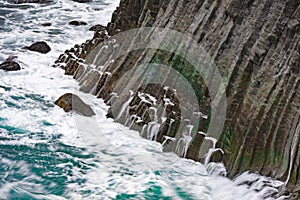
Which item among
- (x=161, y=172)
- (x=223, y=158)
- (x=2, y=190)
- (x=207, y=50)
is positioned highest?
(x=207, y=50)

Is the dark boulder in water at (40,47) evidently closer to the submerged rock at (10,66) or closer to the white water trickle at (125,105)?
the submerged rock at (10,66)

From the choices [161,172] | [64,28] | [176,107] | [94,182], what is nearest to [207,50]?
[176,107]

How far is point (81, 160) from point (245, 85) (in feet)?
12.9

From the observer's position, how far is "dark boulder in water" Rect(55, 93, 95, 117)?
1237 cm

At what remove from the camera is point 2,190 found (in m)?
8.73

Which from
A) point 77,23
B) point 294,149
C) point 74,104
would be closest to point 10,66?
point 74,104

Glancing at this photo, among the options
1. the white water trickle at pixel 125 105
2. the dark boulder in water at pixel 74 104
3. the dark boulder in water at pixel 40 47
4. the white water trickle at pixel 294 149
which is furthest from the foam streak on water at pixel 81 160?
the dark boulder in water at pixel 40 47

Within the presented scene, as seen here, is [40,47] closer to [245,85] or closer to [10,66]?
[10,66]

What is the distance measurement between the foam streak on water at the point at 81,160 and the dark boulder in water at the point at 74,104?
0.69 feet

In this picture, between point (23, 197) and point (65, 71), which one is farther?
point (65, 71)

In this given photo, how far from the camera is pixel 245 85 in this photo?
9.46 m

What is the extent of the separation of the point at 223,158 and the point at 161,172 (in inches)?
52.6

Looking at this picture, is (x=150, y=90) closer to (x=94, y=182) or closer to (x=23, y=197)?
(x=94, y=182)

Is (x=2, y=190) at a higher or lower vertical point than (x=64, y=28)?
lower
